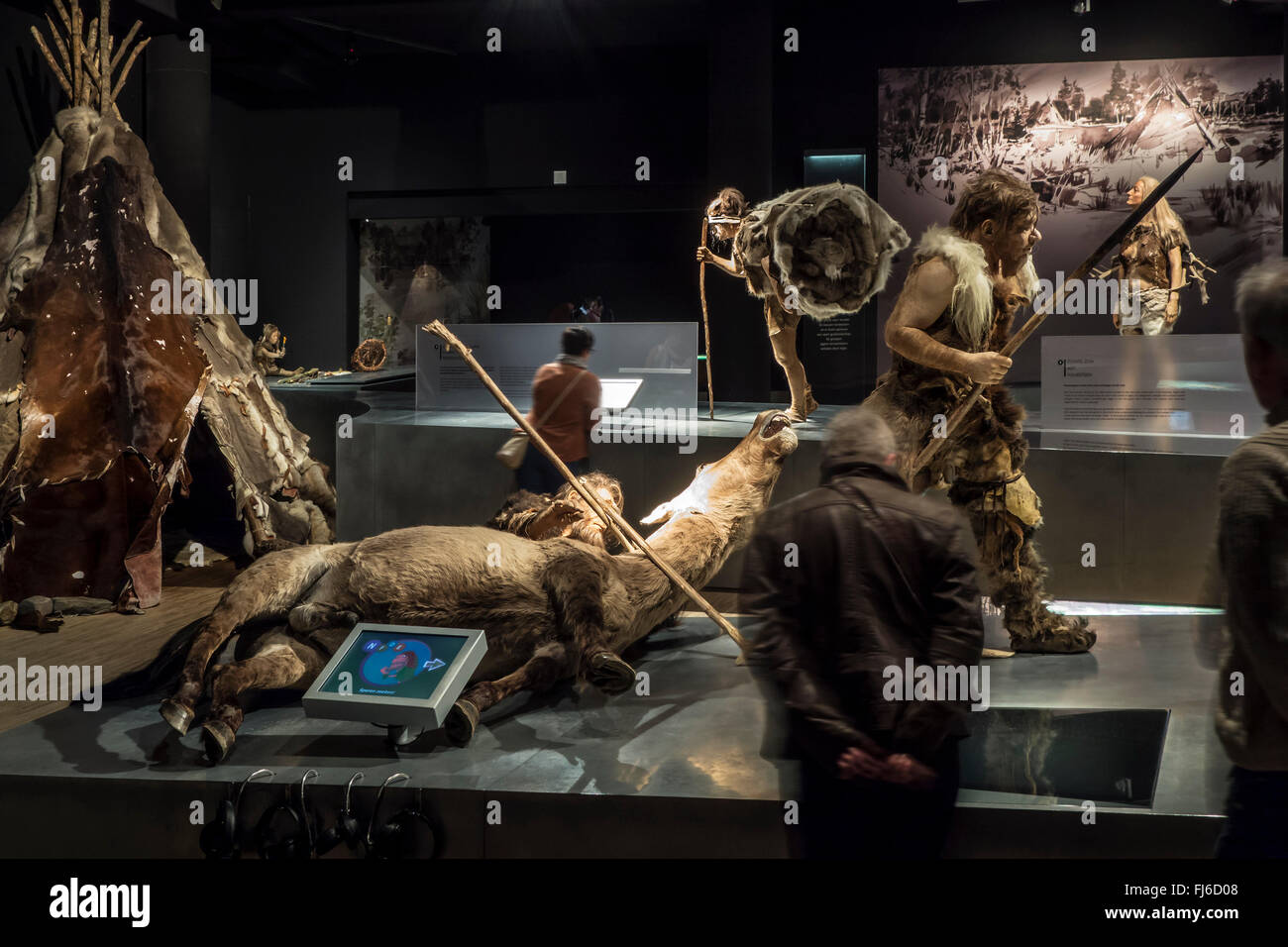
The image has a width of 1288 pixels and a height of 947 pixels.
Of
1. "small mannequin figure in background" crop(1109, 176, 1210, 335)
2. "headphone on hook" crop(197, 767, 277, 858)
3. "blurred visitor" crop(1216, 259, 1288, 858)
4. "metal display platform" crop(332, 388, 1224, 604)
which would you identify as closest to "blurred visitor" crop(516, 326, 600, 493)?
"metal display platform" crop(332, 388, 1224, 604)

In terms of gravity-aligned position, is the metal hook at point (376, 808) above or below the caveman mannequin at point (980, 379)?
below

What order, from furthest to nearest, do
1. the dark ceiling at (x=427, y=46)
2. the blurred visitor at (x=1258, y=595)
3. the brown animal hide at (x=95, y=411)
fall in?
1. the dark ceiling at (x=427, y=46)
2. the brown animal hide at (x=95, y=411)
3. the blurred visitor at (x=1258, y=595)

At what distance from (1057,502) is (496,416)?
310 cm

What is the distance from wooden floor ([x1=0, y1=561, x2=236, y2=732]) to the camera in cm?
459

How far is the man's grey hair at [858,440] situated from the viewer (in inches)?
88.0

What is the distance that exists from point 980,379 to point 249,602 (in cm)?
259

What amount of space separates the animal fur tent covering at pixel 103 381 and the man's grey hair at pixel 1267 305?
5.55 meters

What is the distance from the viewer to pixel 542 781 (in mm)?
3092

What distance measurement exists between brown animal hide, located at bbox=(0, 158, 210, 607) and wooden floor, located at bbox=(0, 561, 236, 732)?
0.22 meters

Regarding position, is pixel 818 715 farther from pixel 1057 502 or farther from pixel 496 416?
pixel 496 416

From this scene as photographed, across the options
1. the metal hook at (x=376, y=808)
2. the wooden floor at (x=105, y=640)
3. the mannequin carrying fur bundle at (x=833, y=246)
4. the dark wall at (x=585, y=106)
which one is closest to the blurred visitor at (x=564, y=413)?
the mannequin carrying fur bundle at (x=833, y=246)

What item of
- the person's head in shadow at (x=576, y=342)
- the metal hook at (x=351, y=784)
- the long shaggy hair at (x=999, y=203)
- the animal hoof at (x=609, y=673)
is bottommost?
the metal hook at (x=351, y=784)

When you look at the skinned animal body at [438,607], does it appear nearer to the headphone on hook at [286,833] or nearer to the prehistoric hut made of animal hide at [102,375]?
the headphone on hook at [286,833]

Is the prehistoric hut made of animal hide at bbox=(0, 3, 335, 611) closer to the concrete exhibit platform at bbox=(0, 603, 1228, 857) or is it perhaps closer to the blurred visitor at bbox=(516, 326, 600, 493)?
the blurred visitor at bbox=(516, 326, 600, 493)
